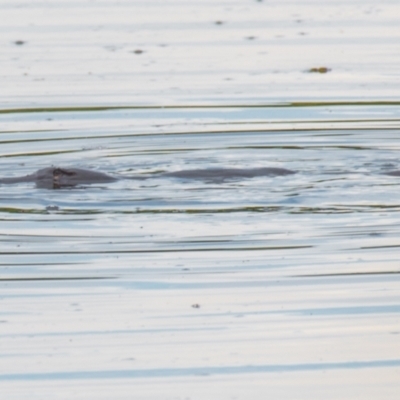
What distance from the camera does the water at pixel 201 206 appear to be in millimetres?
8531

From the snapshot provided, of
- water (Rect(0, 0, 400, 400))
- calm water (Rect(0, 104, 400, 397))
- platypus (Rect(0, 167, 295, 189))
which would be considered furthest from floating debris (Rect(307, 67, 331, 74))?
platypus (Rect(0, 167, 295, 189))

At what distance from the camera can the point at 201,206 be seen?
1272 centimetres

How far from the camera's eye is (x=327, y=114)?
56.5 feet

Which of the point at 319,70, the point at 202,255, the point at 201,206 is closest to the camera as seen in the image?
the point at 202,255

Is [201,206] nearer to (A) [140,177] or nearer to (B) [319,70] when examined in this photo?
(A) [140,177]

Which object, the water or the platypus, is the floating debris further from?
the platypus

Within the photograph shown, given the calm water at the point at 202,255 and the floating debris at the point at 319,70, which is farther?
the floating debris at the point at 319,70

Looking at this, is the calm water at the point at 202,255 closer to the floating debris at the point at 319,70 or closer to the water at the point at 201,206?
the water at the point at 201,206

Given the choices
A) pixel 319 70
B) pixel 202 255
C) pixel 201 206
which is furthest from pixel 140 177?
pixel 319 70

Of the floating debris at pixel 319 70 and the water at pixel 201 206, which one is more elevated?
the water at pixel 201 206

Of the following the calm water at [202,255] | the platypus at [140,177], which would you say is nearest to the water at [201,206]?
the calm water at [202,255]

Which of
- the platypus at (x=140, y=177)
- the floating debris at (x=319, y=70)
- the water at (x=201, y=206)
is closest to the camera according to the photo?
the water at (x=201, y=206)

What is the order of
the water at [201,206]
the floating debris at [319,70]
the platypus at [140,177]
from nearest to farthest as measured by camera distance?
the water at [201,206]
the platypus at [140,177]
the floating debris at [319,70]

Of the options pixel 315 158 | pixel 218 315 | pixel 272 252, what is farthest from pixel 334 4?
pixel 218 315
